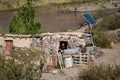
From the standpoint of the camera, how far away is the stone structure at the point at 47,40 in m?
23.1

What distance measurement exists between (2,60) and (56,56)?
7.98 meters

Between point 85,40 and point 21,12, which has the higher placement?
point 21,12

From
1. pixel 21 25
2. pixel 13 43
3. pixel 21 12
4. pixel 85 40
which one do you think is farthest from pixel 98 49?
pixel 21 12

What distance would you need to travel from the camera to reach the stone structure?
23078 mm

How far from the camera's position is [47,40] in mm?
23172

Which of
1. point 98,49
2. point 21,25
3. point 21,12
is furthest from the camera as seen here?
point 21,12

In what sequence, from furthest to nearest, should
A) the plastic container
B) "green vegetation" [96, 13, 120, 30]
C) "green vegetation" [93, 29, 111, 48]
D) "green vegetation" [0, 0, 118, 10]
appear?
"green vegetation" [0, 0, 118, 10]
"green vegetation" [96, 13, 120, 30]
"green vegetation" [93, 29, 111, 48]
the plastic container

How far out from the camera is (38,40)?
23609 mm

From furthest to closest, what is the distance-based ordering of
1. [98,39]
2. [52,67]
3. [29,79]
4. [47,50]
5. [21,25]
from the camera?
1. [21,25]
2. [98,39]
3. [47,50]
4. [52,67]
5. [29,79]

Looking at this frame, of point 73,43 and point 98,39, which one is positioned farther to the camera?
point 98,39

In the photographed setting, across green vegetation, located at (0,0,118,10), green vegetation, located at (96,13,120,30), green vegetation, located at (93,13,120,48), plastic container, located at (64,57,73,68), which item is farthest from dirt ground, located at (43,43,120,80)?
green vegetation, located at (0,0,118,10)

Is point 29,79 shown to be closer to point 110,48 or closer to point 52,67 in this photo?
point 52,67

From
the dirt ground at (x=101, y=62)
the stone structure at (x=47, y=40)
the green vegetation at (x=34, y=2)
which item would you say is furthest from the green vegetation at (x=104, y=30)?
the green vegetation at (x=34, y=2)

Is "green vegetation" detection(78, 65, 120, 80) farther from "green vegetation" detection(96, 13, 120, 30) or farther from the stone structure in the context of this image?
"green vegetation" detection(96, 13, 120, 30)
